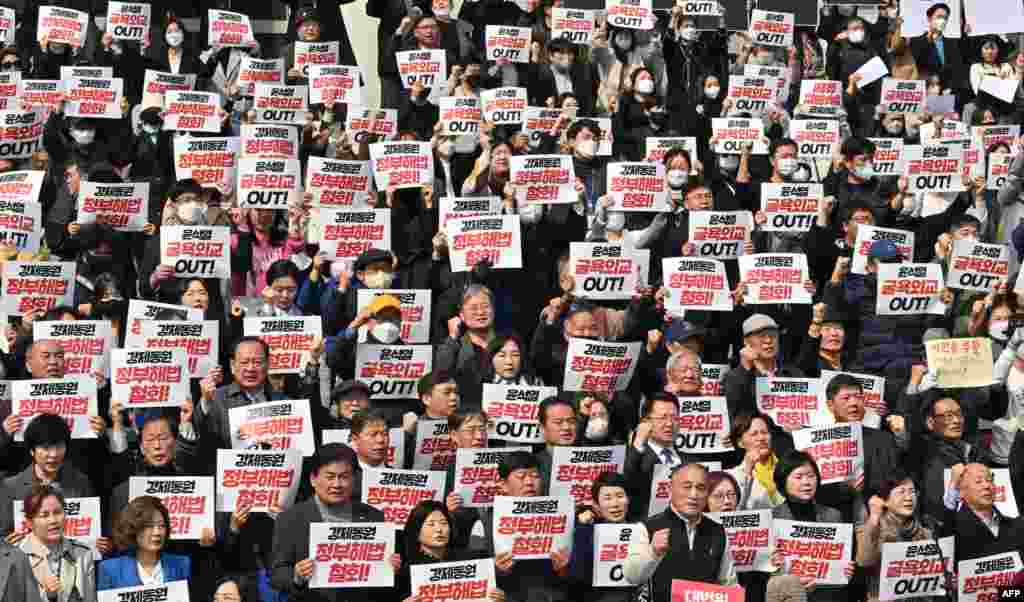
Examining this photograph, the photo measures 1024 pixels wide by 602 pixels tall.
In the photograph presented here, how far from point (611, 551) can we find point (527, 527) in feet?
1.39

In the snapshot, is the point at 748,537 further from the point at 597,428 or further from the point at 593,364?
the point at 593,364

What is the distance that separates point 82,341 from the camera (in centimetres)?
1319

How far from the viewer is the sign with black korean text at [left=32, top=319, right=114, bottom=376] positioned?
42.8 feet

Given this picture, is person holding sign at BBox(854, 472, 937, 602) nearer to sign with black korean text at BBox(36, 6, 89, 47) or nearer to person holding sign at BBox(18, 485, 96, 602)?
person holding sign at BBox(18, 485, 96, 602)

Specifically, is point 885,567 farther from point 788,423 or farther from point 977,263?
point 977,263

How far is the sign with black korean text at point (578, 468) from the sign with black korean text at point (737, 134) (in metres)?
4.82

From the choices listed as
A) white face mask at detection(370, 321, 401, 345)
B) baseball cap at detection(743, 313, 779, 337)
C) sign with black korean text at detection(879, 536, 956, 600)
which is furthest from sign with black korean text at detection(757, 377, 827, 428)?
white face mask at detection(370, 321, 401, 345)

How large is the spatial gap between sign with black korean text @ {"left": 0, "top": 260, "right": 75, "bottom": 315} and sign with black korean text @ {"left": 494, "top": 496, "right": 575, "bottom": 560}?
3428 millimetres

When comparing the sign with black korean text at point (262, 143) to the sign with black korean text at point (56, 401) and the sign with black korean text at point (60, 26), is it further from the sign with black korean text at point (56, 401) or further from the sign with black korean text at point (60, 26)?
the sign with black korean text at point (56, 401)

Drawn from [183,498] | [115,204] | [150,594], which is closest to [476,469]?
[183,498]

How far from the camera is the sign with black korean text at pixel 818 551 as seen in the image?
12.1 m

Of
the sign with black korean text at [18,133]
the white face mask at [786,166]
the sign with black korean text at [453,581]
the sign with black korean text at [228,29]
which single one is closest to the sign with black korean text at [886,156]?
the white face mask at [786,166]

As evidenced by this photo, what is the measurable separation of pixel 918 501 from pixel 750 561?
1.39m

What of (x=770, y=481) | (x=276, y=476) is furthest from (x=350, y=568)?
(x=770, y=481)
